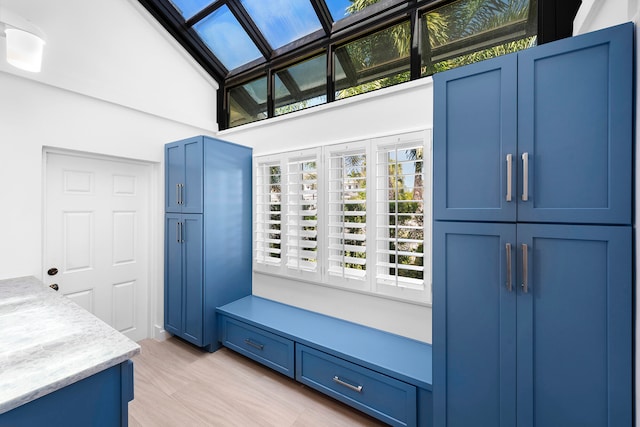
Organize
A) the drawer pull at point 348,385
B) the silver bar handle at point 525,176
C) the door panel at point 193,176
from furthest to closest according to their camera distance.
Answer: the door panel at point 193,176
the drawer pull at point 348,385
the silver bar handle at point 525,176

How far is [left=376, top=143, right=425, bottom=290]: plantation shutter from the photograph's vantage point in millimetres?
2113

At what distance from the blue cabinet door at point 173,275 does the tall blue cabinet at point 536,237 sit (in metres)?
2.47

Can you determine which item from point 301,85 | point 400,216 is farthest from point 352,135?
point 301,85

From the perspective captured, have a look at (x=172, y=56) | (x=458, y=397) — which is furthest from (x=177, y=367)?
(x=172, y=56)

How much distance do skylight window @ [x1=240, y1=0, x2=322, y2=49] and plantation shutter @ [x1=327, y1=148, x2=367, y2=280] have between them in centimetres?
135

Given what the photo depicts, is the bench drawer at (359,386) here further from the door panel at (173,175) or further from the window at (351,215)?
the door panel at (173,175)

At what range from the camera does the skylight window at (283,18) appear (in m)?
2.66

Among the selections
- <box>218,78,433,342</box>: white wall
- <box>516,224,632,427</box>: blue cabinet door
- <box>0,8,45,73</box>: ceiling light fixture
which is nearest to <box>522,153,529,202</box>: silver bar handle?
<box>516,224,632,427</box>: blue cabinet door

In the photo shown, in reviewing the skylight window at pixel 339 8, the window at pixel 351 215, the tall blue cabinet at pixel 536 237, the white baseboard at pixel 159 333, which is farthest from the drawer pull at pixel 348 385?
the skylight window at pixel 339 8

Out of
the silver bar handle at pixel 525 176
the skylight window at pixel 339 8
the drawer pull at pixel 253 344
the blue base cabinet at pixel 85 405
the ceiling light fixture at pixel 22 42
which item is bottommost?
the drawer pull at pixel 253 344

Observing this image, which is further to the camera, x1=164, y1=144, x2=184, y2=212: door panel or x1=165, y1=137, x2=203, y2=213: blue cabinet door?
x1=164, y1=144, x2=184, y2=212: door panel

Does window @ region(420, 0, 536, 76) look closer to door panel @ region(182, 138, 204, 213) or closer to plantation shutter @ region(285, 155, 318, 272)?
plantation shutter @ region(285, 155, 318, 272)

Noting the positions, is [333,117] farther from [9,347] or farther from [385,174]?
[9,347]

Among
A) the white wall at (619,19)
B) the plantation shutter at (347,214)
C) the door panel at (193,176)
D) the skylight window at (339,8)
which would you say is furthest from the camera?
the door panel at (193,176)
